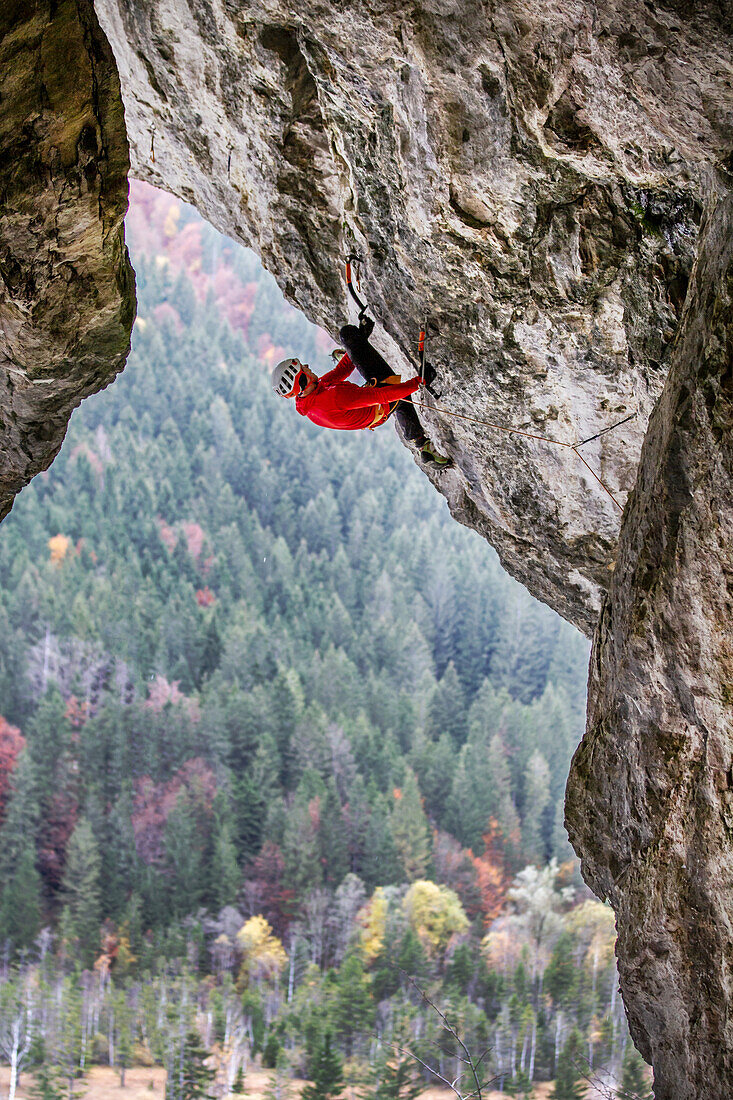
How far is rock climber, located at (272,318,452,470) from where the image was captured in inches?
253

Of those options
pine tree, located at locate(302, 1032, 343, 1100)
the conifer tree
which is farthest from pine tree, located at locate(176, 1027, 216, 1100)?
the conifer tree

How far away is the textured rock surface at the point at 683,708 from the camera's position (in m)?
4.23

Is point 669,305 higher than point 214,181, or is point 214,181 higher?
point 214,181

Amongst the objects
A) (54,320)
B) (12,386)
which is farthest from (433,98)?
(12,386)

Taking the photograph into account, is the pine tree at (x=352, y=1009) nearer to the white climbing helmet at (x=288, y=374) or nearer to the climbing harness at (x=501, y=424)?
the climbing harness at (x=501, y=424)

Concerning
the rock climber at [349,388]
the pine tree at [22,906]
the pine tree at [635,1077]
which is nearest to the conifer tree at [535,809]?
the pine tree at [635,1077]

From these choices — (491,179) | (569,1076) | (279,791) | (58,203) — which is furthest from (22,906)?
Result: (491,179)

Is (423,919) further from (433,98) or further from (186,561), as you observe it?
(433,98)

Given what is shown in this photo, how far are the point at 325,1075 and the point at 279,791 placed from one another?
45.6 feet

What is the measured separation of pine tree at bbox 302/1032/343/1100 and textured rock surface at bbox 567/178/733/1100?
21.4 m

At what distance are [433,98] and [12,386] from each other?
3.83 m

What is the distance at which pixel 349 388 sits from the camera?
21.1 ft

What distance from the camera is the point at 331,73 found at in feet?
18.6

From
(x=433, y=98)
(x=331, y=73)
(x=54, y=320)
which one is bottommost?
(x=54, y=320)
